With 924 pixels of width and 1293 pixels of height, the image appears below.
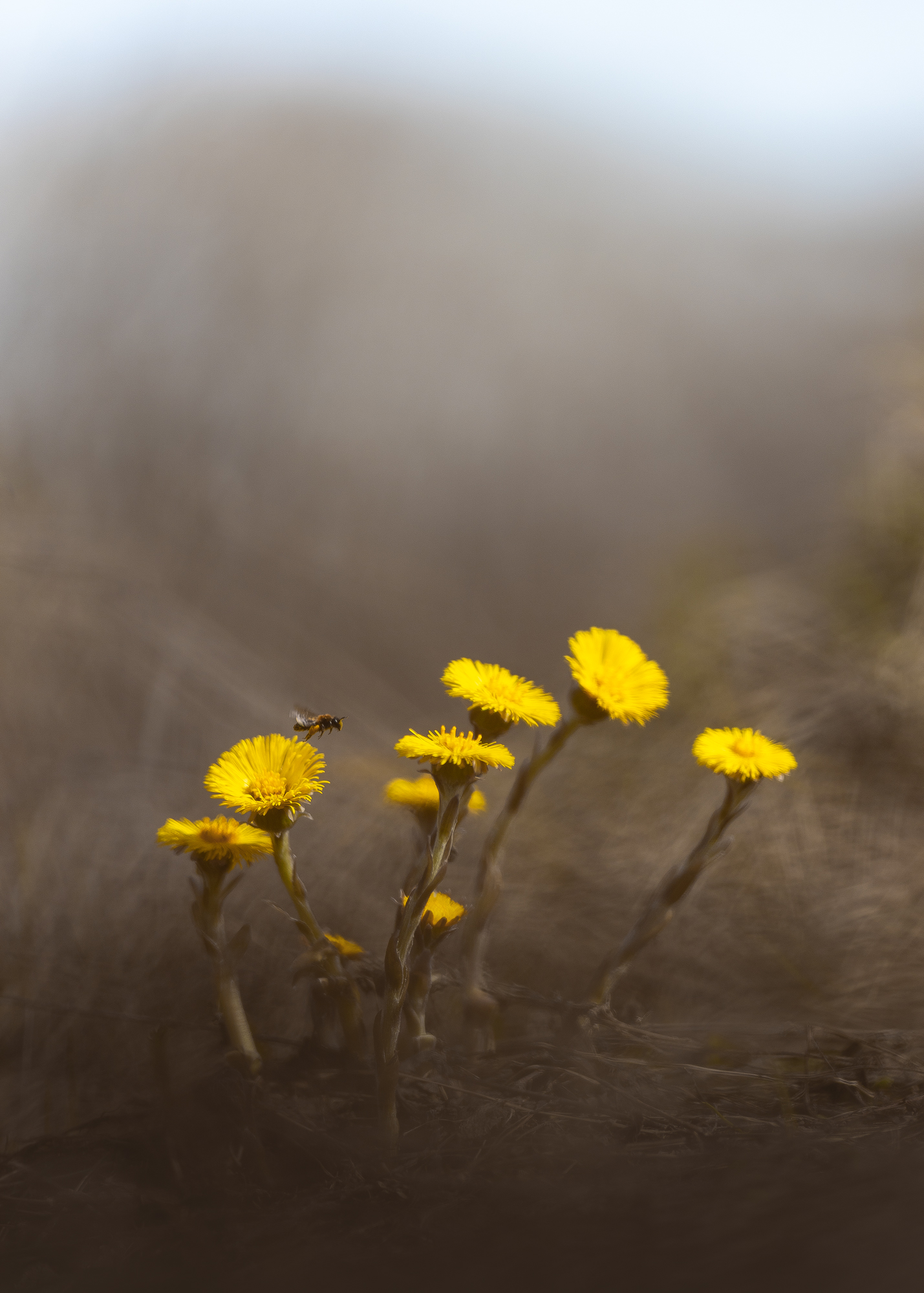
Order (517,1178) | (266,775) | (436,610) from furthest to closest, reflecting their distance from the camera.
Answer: (436,610), (266,775), (517,1178)

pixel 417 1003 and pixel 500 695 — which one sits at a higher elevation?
pixel 500 695

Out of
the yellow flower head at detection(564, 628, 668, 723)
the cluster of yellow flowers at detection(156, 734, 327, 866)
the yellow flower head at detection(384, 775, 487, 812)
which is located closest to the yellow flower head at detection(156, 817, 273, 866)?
the cluster of yellow flowers at detection(156, 734, 327, 866)

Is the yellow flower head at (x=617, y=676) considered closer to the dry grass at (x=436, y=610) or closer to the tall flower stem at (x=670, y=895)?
the tall flower stem at (x=670, y=895)

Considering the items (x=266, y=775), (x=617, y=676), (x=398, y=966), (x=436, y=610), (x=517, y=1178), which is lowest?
(x=517, y=1178)

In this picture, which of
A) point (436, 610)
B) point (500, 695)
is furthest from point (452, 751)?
point (436, 610)

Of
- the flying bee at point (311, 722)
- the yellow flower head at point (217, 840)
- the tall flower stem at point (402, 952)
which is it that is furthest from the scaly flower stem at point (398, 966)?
the flying bee at point (311, 722)

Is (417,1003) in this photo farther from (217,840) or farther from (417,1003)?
(217,840)
